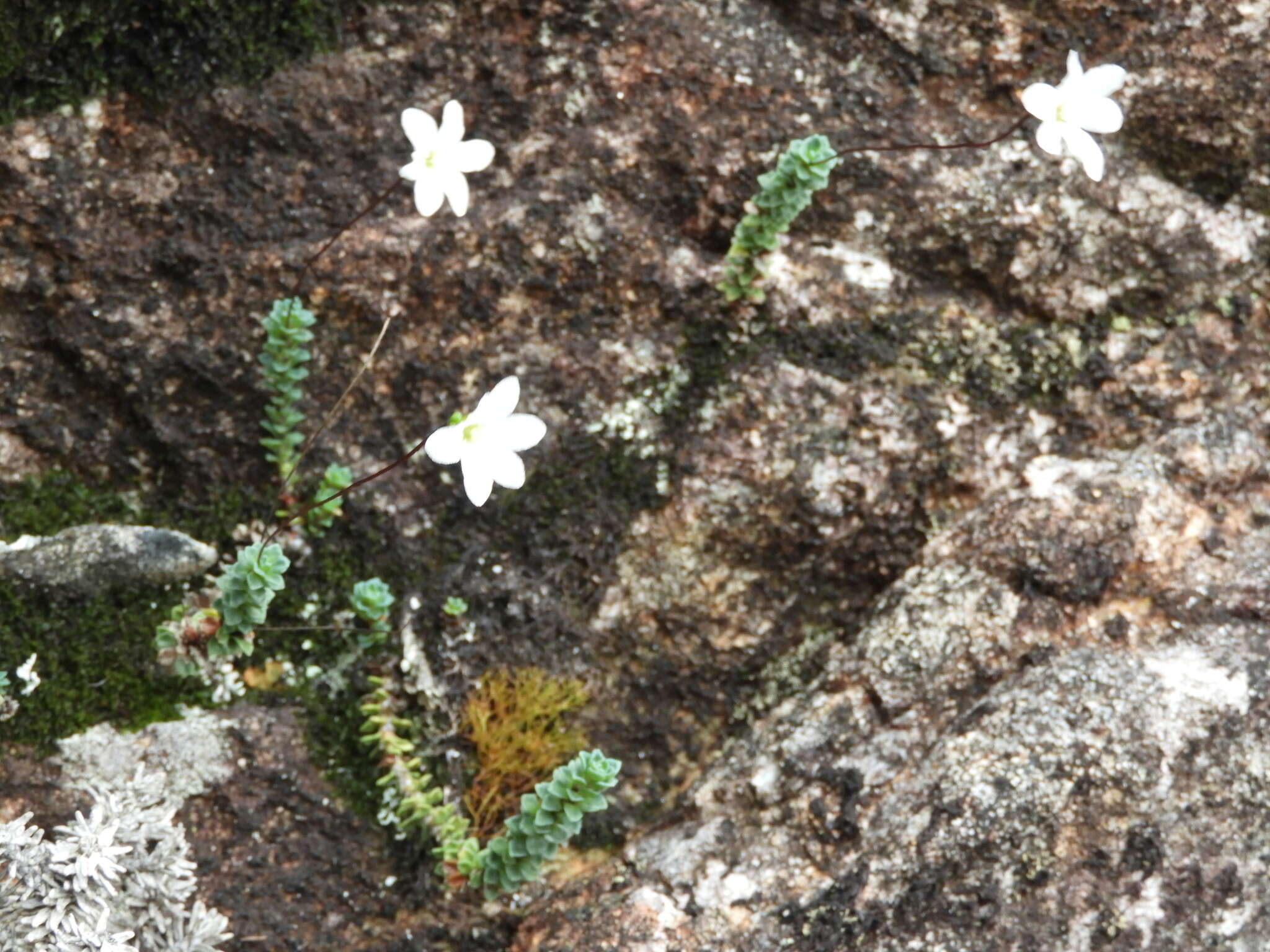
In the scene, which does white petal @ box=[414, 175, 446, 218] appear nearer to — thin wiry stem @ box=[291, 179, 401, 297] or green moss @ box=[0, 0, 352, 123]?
thin wiry stem @ box=[291, 179, 401, 297]

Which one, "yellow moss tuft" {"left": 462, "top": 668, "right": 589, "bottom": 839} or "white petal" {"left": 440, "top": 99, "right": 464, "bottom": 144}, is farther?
"yellow moss tuft" {"left": 462, "top": 668, "right": 589, "bottom": 839}

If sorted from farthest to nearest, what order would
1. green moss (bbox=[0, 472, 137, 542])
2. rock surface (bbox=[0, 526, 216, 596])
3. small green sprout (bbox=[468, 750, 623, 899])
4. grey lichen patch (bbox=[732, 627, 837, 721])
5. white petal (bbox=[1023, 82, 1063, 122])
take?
1. grey lichen patch (bbox=[732, 627, 837, 721])
2. green moss (bbox=[0, 472, 137, 542])
3. rock surface (bbox=[0, 526, 216, 596])
4. white petal (bbox=[1023, 82, 1063, 122])
5. small green sprout (bbox=[468, 750, 623, 899])

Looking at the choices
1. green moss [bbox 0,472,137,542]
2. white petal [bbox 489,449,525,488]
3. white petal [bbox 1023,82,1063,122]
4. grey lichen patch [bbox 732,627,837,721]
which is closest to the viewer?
white petal [bbox 489,449,525,488]

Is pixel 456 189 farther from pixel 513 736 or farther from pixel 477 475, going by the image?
pixel 513 736

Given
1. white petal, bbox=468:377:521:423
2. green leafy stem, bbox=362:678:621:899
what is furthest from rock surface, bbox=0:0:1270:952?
white petal, bbox=468:377:521:423

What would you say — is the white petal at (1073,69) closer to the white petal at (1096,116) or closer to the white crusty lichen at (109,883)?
the white petal at (1096,116)

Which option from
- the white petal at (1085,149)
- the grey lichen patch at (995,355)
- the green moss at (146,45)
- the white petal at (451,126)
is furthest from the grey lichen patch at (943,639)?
the green moss at (146,45)

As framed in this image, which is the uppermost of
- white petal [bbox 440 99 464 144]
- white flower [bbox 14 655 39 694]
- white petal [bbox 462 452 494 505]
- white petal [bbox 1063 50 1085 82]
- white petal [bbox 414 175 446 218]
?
white petal [bbox 1063 50 1085 82]

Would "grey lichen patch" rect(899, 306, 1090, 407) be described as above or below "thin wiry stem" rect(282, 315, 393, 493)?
above
